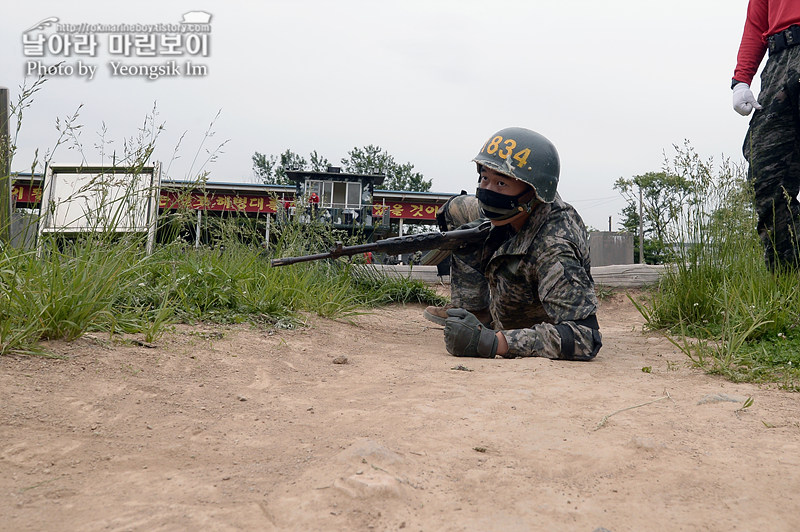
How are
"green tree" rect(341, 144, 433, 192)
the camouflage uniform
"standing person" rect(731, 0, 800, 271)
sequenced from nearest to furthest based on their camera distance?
1. the camouflage uniform
2. "standing person" rect(731, 0, 800, 271)
3. "green tree" rect(341, 144, 433, 192)

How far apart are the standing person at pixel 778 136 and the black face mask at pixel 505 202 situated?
1349 millimetres

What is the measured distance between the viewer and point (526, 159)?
3055mm

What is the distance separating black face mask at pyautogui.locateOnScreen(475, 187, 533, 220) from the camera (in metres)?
3.13

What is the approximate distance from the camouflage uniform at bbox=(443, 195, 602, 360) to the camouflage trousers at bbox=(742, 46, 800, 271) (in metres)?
1.19

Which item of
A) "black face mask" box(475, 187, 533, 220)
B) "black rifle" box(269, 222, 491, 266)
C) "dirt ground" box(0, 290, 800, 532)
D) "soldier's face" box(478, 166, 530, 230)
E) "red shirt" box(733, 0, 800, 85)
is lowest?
"dirt ground" box(0, 290, 800, 532)

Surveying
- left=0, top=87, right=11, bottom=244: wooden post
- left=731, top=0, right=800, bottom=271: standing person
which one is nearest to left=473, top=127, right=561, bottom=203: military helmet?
left=731, top=0, right=800, bottom=271: standing person

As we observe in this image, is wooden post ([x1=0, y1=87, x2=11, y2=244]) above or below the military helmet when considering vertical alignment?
below

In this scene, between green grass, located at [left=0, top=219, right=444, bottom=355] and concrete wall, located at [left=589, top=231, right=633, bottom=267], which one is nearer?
green grass, located at [left=0, top=219, right=444, bottom=355]

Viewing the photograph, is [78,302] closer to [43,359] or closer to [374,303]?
[43,359]

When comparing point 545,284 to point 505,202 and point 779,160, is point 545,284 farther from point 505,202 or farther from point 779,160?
point 779,160

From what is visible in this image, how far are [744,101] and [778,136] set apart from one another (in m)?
0.29

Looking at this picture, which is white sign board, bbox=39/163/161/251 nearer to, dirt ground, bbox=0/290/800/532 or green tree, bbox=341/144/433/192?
dirt ground, bbox=0/290/800/532

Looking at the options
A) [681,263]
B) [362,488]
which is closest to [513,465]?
[362,488]

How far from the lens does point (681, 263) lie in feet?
12.1
